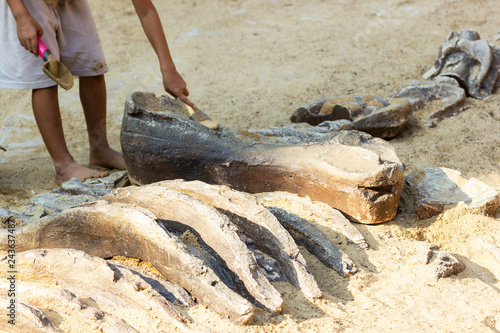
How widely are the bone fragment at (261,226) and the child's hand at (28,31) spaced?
139cm

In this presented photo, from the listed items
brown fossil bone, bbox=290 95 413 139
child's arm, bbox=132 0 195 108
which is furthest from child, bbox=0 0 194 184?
brown fossil bone, bbox=290 95 413 139

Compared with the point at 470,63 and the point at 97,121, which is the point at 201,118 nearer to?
the point at 97,121

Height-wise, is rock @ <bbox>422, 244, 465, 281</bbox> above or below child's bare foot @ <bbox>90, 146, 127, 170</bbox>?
above

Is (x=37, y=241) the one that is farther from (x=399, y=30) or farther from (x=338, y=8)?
(x=338, y=8)

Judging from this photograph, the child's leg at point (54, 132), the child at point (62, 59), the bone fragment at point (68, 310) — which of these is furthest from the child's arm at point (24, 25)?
the bone fragment at point (68, 310)

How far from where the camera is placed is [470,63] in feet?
14.2

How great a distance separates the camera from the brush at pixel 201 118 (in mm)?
2752

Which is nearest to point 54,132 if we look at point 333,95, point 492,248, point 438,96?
point 333,95

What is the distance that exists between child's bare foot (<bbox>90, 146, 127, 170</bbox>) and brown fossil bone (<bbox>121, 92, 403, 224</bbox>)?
76 cm

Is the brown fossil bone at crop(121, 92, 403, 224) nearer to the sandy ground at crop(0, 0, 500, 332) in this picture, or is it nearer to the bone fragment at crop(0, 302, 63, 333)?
the sandy ground at crop(0, 0, 500, 332)

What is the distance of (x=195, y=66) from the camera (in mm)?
5348

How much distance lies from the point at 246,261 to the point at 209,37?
475 cm

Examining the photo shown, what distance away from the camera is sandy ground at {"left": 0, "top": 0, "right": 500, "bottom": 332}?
1707mm

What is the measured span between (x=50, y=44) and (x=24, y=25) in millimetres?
259
